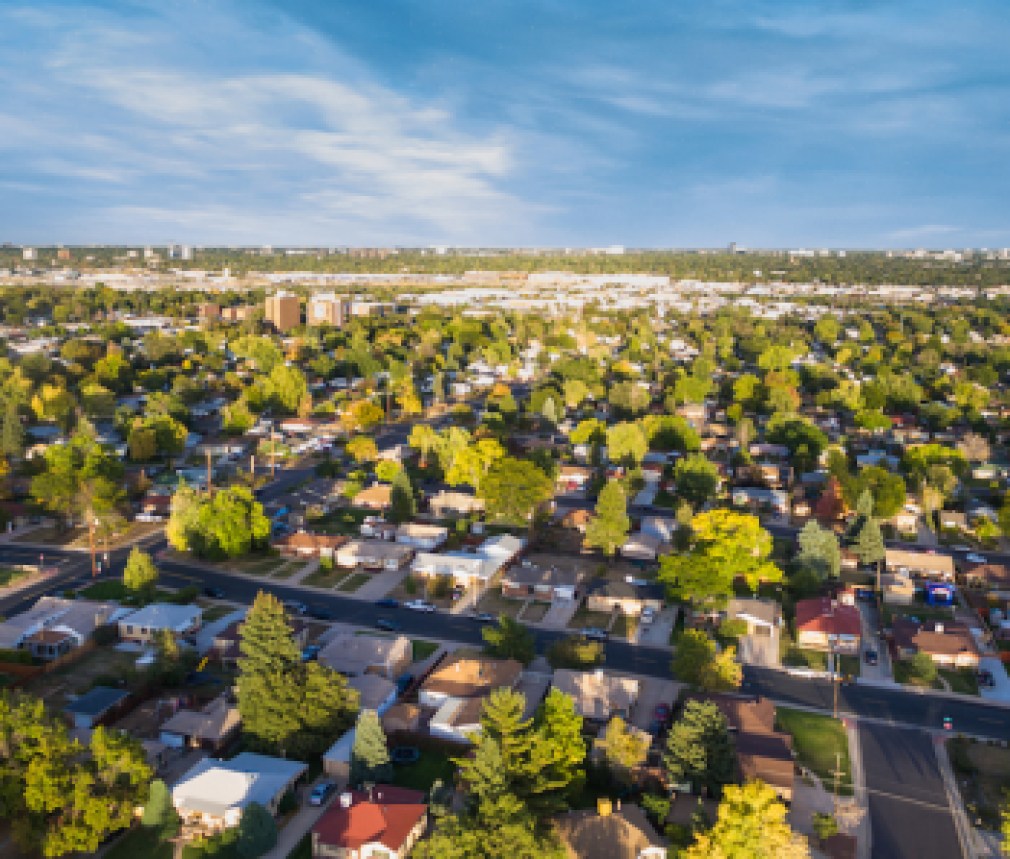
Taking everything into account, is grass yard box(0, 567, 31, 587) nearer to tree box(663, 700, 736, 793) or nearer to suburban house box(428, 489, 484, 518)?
suburban house box(428, 489, 484, 518)

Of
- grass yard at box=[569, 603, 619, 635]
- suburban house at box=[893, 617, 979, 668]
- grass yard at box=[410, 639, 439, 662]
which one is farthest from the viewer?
grass yard at box=[569, 603, 619, 635]

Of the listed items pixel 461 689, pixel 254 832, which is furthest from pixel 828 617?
pixel 254 832

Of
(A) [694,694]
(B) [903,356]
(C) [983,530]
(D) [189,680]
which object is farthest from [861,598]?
(B) [903,356]

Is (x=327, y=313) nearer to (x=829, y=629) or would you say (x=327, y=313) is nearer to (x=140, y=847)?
(x=829, y=629)

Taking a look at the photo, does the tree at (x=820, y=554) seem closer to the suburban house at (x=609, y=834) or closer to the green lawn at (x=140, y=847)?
the suburban house at (x=609, y=834)

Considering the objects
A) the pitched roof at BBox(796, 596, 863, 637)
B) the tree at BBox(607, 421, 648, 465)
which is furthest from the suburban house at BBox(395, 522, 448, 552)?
the pitched roof at BBox(796, 596, 863, 637)

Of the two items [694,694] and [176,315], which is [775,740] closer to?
[694,694]
